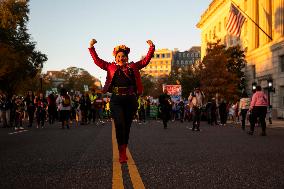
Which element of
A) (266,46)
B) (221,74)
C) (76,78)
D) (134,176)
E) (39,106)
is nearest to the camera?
(134,176)

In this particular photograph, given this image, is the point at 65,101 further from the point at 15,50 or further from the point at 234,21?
the point at 15,50

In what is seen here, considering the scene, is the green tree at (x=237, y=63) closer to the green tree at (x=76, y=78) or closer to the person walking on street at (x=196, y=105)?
the person walking on street at (x=196, y=105)

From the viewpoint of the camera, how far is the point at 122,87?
24.6ft

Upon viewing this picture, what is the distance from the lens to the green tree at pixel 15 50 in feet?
132

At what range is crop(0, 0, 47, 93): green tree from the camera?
4038 centimetres

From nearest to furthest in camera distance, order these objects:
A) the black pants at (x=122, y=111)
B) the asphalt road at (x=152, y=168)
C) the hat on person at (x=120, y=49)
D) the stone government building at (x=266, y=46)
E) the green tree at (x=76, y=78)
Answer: the asphalt road at (x=152, y=168) < the black pants at (x=122, y=111) < the hat on person at (x=120, y=49) < the stone government building at (x=266, y=46) < the green tree at (x=76, y=78)

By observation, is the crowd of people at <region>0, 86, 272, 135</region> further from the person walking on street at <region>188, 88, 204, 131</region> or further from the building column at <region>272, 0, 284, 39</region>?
the building column at <region>272, 0, 284, 39</region>

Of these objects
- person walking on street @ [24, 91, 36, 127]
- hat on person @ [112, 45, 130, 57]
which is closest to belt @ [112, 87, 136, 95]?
hat on person @ [112, 45, 130, 57]

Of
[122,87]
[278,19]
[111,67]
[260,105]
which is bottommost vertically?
[260,105]

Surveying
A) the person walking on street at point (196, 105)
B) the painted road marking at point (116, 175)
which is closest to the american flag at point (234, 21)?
the person walking on street at point (196, 105)

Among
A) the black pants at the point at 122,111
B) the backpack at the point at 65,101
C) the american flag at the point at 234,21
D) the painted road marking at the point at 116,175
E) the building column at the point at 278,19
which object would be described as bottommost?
the painted road marking at the point at 116,175

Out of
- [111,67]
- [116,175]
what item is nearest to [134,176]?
[116,175]

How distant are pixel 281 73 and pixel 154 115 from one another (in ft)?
38.1

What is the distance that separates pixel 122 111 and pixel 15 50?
144 ft
